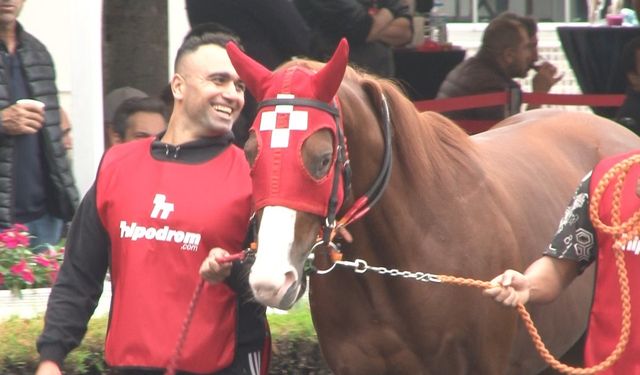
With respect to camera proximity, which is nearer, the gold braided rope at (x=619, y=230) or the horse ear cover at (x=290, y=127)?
the gold braided rope at (x=619, y=230)

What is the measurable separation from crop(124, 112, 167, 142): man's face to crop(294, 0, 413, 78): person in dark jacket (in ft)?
4.84

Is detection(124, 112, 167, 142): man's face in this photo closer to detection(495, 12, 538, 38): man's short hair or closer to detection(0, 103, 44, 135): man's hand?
detection(0, 103, 44, 135): man's hand

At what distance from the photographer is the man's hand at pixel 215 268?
4.23 meters

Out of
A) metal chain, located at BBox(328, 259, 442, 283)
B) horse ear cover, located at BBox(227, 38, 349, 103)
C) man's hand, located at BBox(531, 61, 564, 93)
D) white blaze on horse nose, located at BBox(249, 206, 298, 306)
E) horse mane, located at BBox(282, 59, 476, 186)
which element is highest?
horse ear cover, located at BBox(227, 38, 349, 103)

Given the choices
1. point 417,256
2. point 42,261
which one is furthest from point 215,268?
point 42,261

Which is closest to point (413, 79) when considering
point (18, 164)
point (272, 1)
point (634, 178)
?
point (272, 1)

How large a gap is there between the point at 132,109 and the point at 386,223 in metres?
2.67

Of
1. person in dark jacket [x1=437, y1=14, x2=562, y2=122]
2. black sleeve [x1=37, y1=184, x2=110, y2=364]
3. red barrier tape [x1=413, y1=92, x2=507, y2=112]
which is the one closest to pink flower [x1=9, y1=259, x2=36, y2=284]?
black sleeve [x1=37, y1=184, x2=110, y2=364]

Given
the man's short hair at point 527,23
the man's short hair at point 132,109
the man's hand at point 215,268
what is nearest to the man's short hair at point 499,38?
the man's short hair at point 527,23

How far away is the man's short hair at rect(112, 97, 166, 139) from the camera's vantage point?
716 centimetres

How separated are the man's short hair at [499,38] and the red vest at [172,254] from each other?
5.46 m

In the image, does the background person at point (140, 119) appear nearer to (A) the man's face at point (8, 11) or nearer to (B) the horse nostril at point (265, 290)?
(A) the man's face at point (8, 11)

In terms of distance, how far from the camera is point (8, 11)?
6941 millimetres

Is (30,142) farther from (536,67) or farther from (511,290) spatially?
(536,67)
